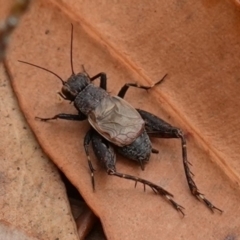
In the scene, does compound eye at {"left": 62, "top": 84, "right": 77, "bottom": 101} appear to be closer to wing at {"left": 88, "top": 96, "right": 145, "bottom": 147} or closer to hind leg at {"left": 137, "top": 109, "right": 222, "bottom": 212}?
wing at {"left": 88, "top": 96, "right": 145, "bottom": 147}

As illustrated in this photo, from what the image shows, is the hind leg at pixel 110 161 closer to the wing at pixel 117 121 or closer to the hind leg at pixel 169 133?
the wing at pixel 117 121

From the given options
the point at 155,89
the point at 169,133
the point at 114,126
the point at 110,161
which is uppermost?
the point at 155,89

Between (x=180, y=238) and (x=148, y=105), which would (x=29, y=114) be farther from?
(x=180, y=238)

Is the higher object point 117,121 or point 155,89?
point 155,89

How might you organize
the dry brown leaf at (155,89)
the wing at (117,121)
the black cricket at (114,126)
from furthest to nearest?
the wing at (117,121) < the black cricket at (114,126) < the dry brown leaf at (155,89)

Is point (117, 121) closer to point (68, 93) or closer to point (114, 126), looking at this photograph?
point (114, 126)

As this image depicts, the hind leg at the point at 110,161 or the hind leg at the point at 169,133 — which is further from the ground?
the hind leg at the point at 169,133

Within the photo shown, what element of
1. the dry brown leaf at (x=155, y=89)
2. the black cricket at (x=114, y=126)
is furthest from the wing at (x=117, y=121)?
the dry brown leaf at (x=155, y=89)

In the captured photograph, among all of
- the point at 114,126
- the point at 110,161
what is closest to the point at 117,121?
the point at 114,126
